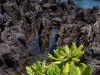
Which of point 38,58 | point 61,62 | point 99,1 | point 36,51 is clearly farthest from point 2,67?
point 99,1

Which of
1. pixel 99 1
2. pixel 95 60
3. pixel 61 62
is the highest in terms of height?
pixel 61 62

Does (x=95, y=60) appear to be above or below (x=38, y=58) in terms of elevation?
above

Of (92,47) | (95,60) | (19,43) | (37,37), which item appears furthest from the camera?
(37,37)

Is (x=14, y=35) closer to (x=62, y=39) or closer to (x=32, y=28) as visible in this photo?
(x=62, y=39)

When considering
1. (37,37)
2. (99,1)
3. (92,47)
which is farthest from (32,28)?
(99,1)

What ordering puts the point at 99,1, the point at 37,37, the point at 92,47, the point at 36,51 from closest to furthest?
the point at 92,47 < the point at 36,51 < the point at 37,37 < the point at 99,1

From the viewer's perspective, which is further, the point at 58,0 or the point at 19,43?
the point at 58,0

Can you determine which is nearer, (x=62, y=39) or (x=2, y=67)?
(x=2, y=67)

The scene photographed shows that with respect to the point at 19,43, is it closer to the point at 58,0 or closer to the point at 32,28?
the point at 32,28

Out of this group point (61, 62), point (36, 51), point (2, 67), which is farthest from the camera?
point (36, 51)

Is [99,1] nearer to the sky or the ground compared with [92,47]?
nearer to the ground
